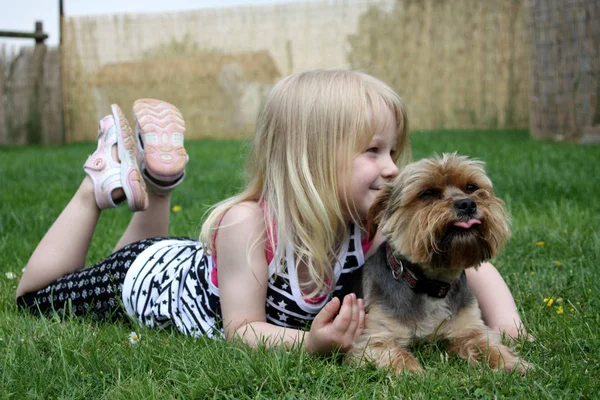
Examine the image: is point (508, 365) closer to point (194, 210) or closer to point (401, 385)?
point (401, 385)

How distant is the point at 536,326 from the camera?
10.1ft

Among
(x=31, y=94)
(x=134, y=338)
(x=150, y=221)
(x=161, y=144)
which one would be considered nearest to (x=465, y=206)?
(x=134, y=338)

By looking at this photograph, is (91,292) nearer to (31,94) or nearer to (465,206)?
(465,206)

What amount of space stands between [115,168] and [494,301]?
2043 mm

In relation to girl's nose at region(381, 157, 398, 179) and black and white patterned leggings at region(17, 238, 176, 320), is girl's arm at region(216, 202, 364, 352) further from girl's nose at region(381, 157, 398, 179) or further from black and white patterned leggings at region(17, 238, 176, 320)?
black and white patterned leggings at region(17, 238, 176, 320)

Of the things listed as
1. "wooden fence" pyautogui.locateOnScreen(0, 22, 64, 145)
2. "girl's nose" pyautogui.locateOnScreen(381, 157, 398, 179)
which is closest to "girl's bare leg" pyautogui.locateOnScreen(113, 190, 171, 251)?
"girl's nose" pyautogui.locateOnScreen(381, 157, 398, 179)

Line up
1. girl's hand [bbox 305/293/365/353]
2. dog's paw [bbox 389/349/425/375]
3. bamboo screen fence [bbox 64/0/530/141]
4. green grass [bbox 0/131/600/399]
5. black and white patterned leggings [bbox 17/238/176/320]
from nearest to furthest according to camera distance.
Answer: green grass [bbox 0/131/600/399] < dog's paw [bbox 389/349/425/375] < girl's hand [bbox 305/293/365/353] < black and white patterned leggings [bbox 17/238/176/320] < bamboo screen fence [bbox 64/0/530/141]

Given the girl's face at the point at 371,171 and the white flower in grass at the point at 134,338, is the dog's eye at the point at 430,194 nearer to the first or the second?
the girl's face at the point at 371,171

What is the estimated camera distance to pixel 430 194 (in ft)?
8.79

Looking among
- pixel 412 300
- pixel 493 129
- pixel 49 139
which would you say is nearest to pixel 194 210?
pixel 412 300

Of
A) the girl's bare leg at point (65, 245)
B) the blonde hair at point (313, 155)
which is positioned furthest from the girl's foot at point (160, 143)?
the blonde hair at point (313, 155)

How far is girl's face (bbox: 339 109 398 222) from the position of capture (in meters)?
3.05

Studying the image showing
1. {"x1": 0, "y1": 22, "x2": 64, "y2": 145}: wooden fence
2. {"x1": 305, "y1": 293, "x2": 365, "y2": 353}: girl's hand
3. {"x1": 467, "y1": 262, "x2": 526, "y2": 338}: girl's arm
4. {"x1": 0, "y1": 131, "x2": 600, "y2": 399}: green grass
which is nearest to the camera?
{"x1": 0, "y1": 131, "x2": 600, "y2": 399}: green grass

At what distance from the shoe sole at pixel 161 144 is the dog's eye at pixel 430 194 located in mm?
1612
